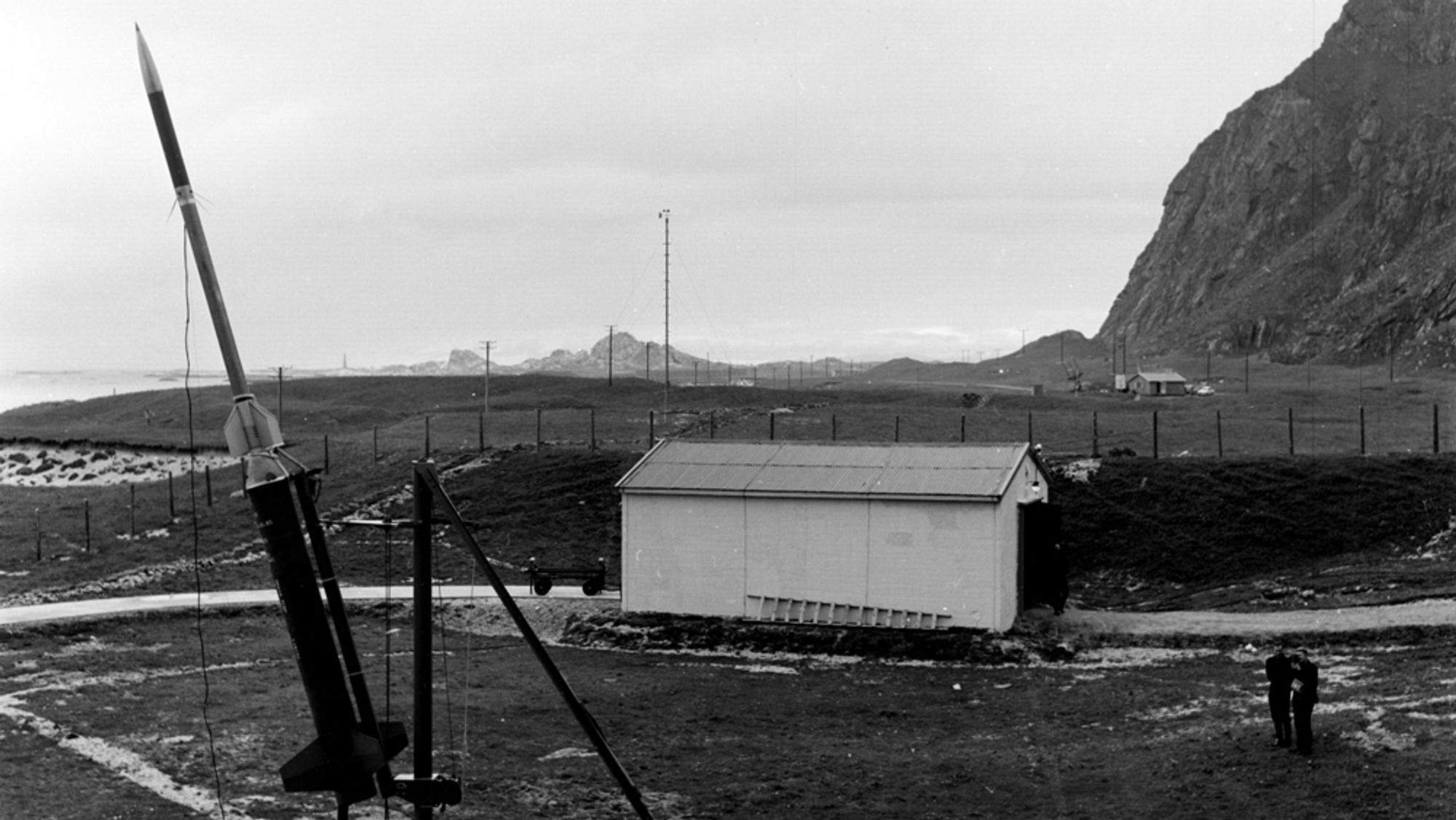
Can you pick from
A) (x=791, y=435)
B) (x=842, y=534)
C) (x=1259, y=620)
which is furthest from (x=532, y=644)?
(x=791, y=435)

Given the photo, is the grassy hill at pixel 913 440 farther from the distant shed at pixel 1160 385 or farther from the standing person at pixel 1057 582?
the distant shed at pixel 1160 385

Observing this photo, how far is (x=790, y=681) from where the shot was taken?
111 ft

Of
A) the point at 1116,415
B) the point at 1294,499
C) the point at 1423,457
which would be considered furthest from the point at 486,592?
the point at 1116,415

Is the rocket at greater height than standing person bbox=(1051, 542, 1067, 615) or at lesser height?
greater

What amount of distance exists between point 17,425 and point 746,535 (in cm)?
9443

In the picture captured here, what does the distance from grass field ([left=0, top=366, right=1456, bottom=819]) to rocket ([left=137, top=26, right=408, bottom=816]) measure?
3.97 metres

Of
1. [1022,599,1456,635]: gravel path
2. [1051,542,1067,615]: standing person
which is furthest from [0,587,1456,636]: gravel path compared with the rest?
[1051,542,1067,615]: standing person

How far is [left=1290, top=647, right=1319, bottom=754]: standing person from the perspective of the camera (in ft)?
76.7

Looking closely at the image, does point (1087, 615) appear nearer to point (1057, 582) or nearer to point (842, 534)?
point (1057, 582)

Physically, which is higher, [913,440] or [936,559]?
[913,440]

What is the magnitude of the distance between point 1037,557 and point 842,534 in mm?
5729

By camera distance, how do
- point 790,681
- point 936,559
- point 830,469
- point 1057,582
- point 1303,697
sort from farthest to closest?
point 830,469 < point 1057,582 < point 936,559 < point 790,681 < point 1303,697

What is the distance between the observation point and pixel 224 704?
2877cm

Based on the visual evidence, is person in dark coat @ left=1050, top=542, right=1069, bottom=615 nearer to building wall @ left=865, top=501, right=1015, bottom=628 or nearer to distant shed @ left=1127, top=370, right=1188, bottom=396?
building wall @ left=865, top=501, right=1015, bottom=628
